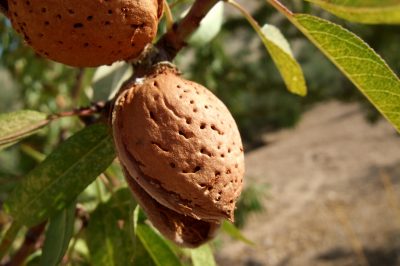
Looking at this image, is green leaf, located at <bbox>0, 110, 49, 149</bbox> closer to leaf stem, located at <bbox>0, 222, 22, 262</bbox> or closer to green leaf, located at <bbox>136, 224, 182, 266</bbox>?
leaf stem, located at <bbox>0, 222, 22, 262</bbox>

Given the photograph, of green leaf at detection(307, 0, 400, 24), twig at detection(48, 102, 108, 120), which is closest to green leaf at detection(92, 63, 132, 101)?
twig at detection(48, 102, 108, 120)

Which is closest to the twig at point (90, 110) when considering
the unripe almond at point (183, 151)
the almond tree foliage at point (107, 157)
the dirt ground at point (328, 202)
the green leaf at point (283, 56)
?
the almond tree foliage at point (107, 157)

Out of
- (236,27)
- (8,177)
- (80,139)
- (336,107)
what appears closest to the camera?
(80,139)

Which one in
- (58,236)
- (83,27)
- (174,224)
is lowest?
(58,236)

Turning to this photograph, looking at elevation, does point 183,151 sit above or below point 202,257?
above

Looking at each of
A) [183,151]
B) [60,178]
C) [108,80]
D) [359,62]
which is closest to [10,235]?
[60,178]

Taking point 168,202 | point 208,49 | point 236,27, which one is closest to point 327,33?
point 168,202

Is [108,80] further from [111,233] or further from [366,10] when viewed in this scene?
[366,10]

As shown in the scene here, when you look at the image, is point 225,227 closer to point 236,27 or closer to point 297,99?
point 236,27
